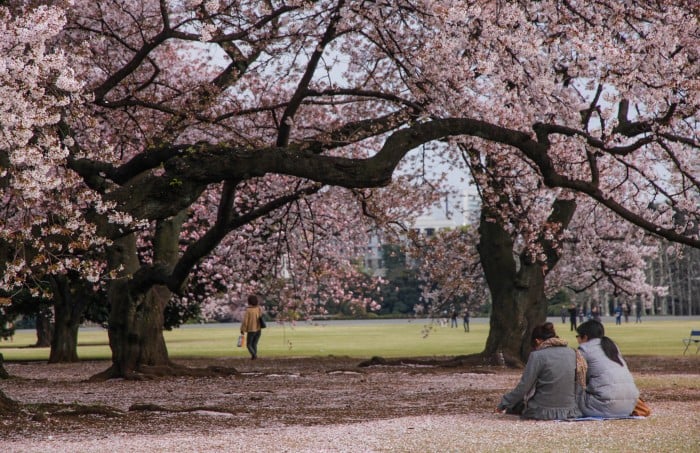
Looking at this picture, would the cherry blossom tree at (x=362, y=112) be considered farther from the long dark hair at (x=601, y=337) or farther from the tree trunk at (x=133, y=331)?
the long dark hair at (x=601, y=337)

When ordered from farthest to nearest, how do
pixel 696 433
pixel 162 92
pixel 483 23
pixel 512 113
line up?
1. pixel 162 92
2. pixel 512 113
3. pixel 483 23
4. pixel 696 433

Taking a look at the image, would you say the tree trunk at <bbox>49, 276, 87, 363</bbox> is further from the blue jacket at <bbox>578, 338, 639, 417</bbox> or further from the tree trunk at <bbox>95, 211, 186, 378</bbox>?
the blue jacket at <bbox>578, 338, 639, 417</bbox>

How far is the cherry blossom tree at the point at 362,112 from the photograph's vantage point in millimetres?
10844

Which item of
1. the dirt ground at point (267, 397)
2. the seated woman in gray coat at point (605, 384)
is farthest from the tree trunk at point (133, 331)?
the seated woman in gray coat at point (605, 384)

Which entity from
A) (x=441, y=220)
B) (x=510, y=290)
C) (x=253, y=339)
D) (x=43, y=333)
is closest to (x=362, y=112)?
(x=510, y=290)

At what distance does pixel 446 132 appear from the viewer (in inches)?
437

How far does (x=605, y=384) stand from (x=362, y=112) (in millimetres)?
10370

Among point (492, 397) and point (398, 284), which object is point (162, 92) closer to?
point (492, 397)

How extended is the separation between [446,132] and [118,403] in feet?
19.4

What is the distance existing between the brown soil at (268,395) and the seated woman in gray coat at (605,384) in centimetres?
188

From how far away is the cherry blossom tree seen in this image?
1084cm

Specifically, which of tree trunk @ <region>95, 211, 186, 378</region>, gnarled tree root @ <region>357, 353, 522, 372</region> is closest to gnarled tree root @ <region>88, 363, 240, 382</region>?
tree trunk @ <region>95, 211, 186, 378</region>

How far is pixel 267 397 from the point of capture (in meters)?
13.9

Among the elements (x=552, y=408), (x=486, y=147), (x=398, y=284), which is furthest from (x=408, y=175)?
(x=398, y=284)
